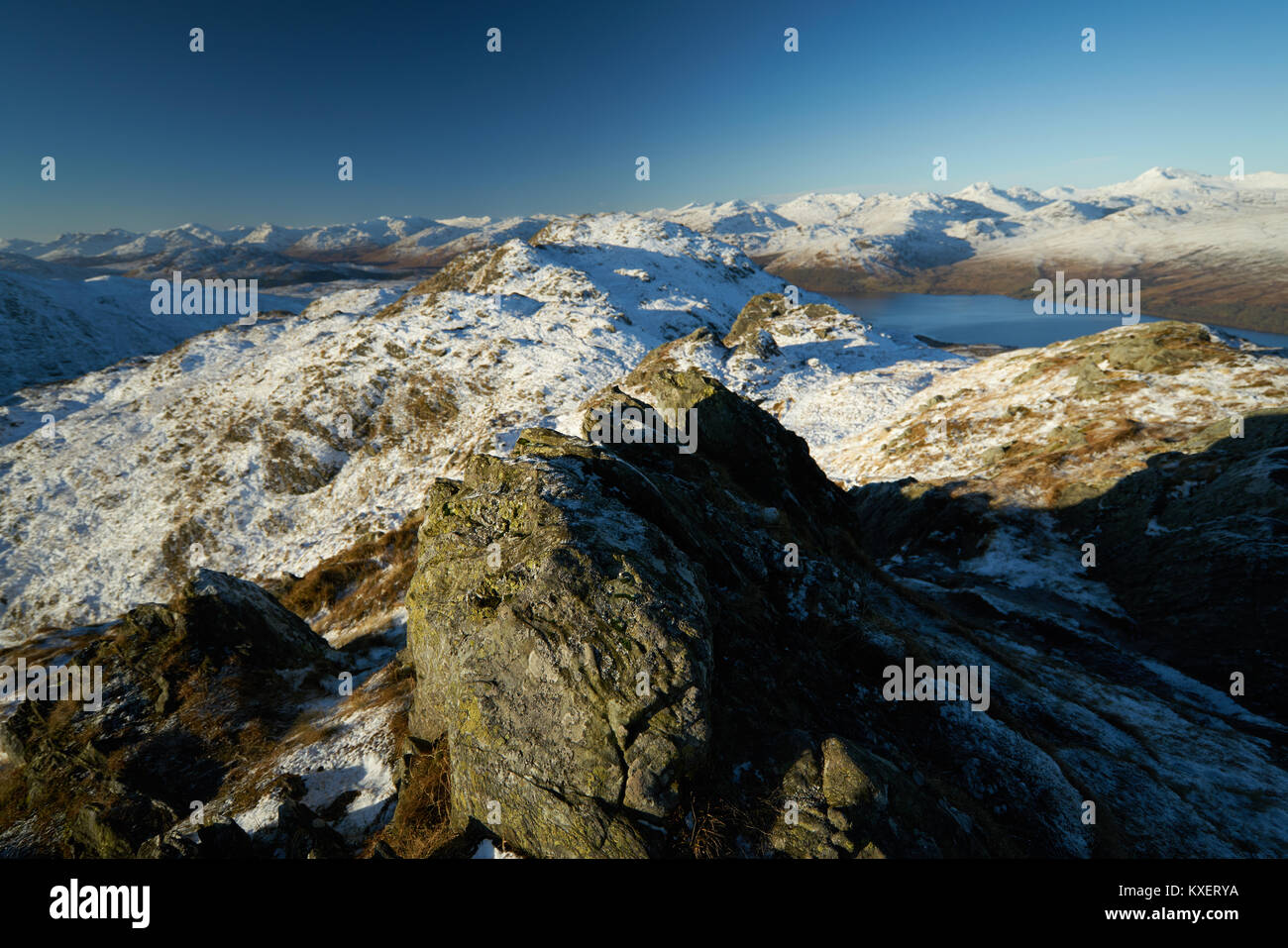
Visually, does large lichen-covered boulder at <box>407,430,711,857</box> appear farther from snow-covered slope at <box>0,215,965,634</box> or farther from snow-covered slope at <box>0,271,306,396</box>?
snow-covered slope at <box>0,271,306,396</box>

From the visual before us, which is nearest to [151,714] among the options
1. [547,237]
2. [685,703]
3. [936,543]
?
[685,703]

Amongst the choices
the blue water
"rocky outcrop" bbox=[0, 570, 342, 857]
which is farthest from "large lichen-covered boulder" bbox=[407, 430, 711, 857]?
the blue water

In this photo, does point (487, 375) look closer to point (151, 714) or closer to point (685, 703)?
point (151, 714)

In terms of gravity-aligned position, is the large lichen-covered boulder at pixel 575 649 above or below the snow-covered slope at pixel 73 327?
below

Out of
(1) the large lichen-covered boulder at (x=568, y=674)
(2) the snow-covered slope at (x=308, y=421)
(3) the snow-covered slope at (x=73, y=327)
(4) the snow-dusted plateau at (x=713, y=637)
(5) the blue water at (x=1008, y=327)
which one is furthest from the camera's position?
(5) the blue water at (x=1008, y=327)

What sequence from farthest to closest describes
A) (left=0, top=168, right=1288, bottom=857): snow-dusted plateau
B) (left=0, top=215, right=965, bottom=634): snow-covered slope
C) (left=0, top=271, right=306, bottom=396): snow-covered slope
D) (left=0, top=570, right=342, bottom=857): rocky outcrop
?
(left=0, top=271, right=306, bottom=396): snow-covered slope < (left=0, top=215, right=965, bottom=634): snow-covered slope < (left=0, top=570, right=342, bottom=857): rocky outcrop < (left=0, top=168, right=1288, bottom=857): snow-dusted plateau

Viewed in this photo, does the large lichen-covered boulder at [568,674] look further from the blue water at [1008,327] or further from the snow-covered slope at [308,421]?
the blue water at [1008,327]

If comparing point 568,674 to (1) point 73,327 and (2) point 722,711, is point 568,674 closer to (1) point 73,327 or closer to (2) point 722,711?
(2) point 722,711

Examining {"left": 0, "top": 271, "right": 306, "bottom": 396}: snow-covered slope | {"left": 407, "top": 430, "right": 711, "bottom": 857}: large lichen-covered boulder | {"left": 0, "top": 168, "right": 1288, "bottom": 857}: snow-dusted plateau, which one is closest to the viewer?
{"left": 407, "top": 430, "right": 711, "bottom": 857}: large lichen-covered boulder

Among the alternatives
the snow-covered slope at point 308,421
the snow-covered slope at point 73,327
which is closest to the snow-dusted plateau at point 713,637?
the snow-covered slope at point 308,421

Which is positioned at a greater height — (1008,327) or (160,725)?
(1008,327)

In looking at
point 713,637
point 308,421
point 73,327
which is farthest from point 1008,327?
point 73,327
